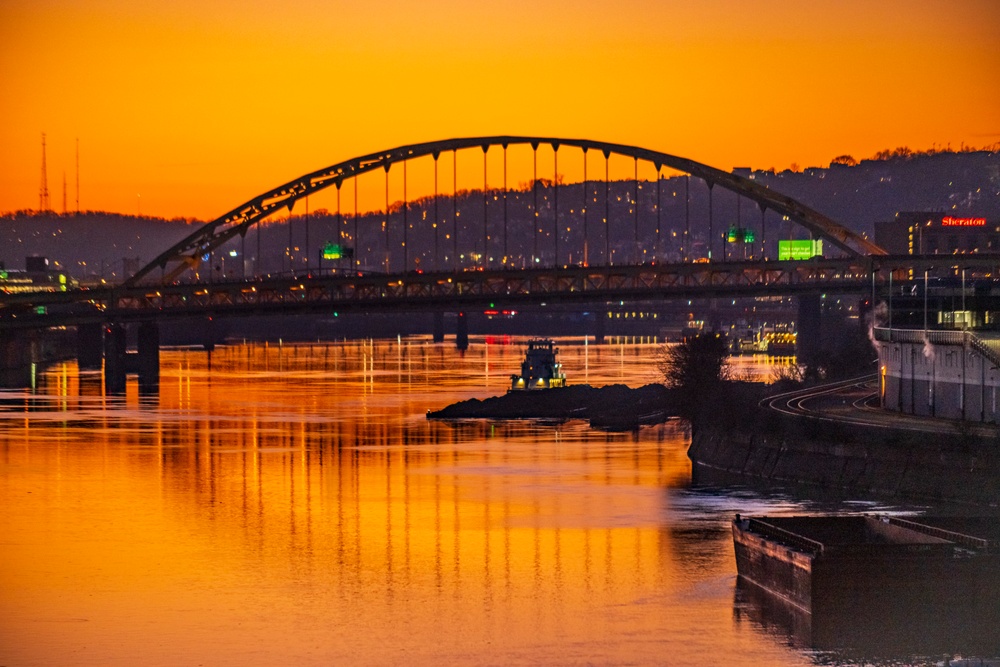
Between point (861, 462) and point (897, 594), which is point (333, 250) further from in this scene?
point (897, 594)

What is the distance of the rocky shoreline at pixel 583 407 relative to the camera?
9244cm

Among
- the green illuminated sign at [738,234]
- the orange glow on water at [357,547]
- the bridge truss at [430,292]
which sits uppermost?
the green illuminated sign at [738,234]

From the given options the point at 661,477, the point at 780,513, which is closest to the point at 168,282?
the point at 661,477

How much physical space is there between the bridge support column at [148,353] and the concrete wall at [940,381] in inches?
2954

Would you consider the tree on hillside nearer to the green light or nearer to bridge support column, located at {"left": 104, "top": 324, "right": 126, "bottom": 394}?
bridge support column, located at {"left": 104, "top": 324, "right": 126, "bottom": 394}

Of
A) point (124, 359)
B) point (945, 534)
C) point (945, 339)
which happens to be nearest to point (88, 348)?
point (124, 359)

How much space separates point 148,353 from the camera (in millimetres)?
134125

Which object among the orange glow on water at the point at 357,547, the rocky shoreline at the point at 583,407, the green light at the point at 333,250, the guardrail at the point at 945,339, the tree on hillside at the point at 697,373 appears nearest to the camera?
the orange glow on water at the point at 357,547

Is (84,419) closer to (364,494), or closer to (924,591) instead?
(364,494)

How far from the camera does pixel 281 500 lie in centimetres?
5919

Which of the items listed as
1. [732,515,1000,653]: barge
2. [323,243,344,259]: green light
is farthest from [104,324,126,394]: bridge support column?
[732,515,1000,653]: barge

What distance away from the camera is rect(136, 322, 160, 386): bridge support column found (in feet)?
→ 434

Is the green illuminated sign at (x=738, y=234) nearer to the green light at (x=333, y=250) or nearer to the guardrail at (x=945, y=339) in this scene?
the green light at (x=333, y=250)

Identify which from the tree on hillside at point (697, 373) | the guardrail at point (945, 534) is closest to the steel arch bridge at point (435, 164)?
the tree on hillside at point (697, 373)
